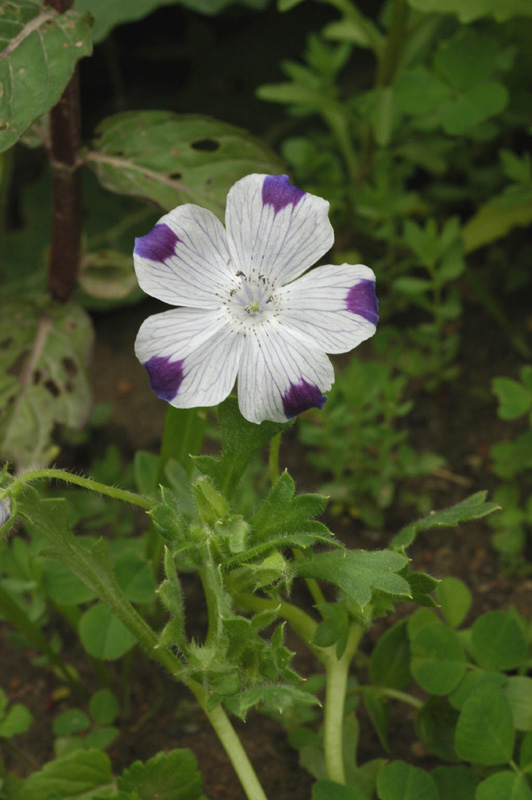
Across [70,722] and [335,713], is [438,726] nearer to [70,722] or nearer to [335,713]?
[335,713]

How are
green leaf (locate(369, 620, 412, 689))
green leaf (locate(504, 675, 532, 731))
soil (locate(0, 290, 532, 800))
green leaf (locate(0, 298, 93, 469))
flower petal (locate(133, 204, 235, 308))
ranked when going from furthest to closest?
green leaf (locate(0, 298, 93, 469)), soil (locate(0, 290, 532, 800)), green leaf (locate(369, 620, 412, 689)), green leaf (locate(504, 675, 532, 731)), flower petal (locate(133, 204, 235, 308))

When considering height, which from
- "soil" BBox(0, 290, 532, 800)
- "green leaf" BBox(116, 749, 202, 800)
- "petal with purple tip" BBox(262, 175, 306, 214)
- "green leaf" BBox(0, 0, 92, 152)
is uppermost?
"green leaf" BBox(0, 0, 92, 152)

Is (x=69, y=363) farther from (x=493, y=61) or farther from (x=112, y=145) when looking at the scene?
(x=493, y=61)

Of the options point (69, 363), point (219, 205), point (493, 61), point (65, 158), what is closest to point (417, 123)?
point (493, 61)

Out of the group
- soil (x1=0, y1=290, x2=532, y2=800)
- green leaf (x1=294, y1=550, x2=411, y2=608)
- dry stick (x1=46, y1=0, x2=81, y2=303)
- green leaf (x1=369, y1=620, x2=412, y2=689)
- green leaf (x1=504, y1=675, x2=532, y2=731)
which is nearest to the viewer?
green leaf (x1=294, y1=550, x2=411, y2=608)

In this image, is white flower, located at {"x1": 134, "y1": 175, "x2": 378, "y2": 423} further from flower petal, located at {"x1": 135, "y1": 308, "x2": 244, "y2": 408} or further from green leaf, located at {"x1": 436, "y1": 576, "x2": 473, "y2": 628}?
green leaf, located at {"x1": 436, "y1": 576, "x2": 473, "y2": 628}

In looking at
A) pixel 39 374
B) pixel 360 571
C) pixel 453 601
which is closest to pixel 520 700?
pixel 453 601

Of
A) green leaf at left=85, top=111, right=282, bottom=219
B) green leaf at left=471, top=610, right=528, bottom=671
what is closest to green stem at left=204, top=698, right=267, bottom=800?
green leaf at left=471, top=610, right=528, bottom=671

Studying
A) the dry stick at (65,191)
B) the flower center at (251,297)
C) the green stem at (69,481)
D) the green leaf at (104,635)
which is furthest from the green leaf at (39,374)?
the flower center at (251,297)
